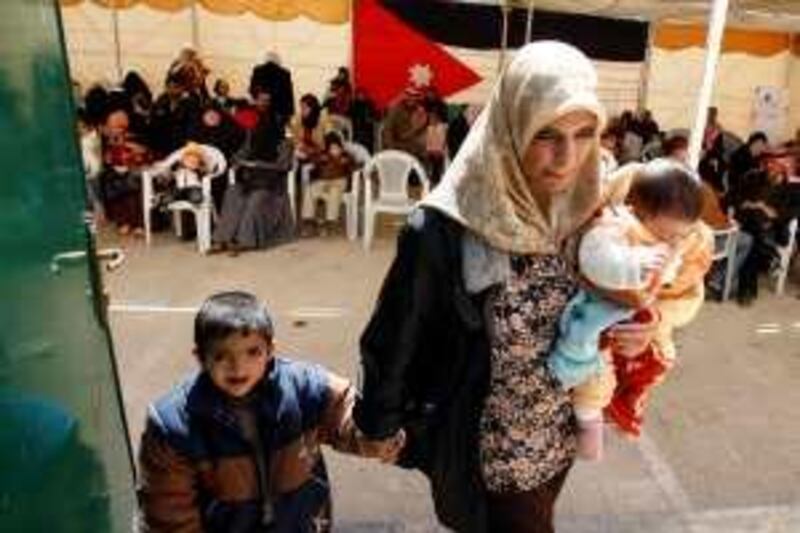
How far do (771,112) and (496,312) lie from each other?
11.3m

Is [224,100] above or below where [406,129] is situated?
above

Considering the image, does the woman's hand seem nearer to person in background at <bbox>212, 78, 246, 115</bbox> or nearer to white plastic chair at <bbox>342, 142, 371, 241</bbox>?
white plastic chair at <bbox>342, 142, 371, 241</bbox>

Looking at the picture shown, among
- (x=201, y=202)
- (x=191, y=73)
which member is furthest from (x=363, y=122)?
(x=201, y=202)

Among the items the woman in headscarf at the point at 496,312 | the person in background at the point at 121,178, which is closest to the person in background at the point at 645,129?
the person in background at the point at 121,178

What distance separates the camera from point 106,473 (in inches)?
80.7

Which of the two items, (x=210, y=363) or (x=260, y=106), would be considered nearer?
(x=210, y=363)

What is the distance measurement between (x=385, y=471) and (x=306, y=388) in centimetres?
165

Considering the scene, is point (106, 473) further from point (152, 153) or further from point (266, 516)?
point (152, 153)

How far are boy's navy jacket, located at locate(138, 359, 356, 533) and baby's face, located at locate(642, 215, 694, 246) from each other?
79 centimetres

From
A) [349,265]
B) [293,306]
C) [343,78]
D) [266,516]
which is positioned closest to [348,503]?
[266,516]

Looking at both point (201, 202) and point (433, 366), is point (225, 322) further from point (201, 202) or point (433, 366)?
point (201, 202)

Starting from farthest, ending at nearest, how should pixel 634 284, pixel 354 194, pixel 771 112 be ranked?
pixel 771 112, pixel 354 194, pixel 634 284

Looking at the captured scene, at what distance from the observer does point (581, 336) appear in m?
1.79

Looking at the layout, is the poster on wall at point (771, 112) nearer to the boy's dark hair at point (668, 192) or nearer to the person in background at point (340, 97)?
the person in background at point (340, 97)
